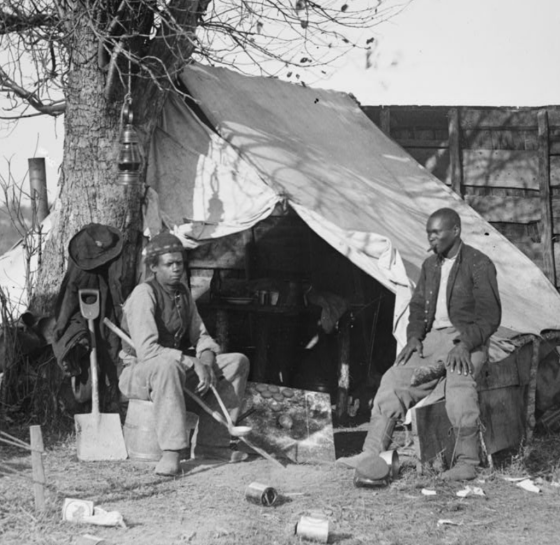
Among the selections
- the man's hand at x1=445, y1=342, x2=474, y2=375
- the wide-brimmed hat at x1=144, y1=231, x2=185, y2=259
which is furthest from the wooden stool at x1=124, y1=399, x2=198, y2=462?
the man's hand at x1=445, y1=342, x2=474, y2=375

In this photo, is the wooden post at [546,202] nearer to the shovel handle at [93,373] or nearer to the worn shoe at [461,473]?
the worn shoe at [461,473]

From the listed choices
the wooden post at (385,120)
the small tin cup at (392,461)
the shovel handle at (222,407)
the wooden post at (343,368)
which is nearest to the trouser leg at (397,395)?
the small tin cup at (392,461)

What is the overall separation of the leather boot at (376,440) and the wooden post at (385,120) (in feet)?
15.2

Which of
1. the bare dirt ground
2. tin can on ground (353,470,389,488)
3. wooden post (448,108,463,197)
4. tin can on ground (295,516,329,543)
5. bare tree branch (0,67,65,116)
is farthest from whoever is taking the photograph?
wooden post (448,108,463,197)

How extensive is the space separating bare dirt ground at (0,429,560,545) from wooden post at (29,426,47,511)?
70 mm

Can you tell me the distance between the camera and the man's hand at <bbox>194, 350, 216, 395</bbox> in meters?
6.18

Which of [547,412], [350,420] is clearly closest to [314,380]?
[350,420]

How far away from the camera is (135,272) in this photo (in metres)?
7.42

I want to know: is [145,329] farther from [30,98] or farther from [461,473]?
[30,98]

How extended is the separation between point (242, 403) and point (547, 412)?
8.11 feet

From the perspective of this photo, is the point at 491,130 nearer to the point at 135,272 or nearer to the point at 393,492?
the point at 135,272

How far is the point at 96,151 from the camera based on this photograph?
291 inches

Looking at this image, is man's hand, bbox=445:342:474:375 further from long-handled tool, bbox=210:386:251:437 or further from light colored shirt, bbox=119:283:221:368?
light colored shirt, bbox=119:283:221:368

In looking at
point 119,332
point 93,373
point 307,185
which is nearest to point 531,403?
point 307,185
